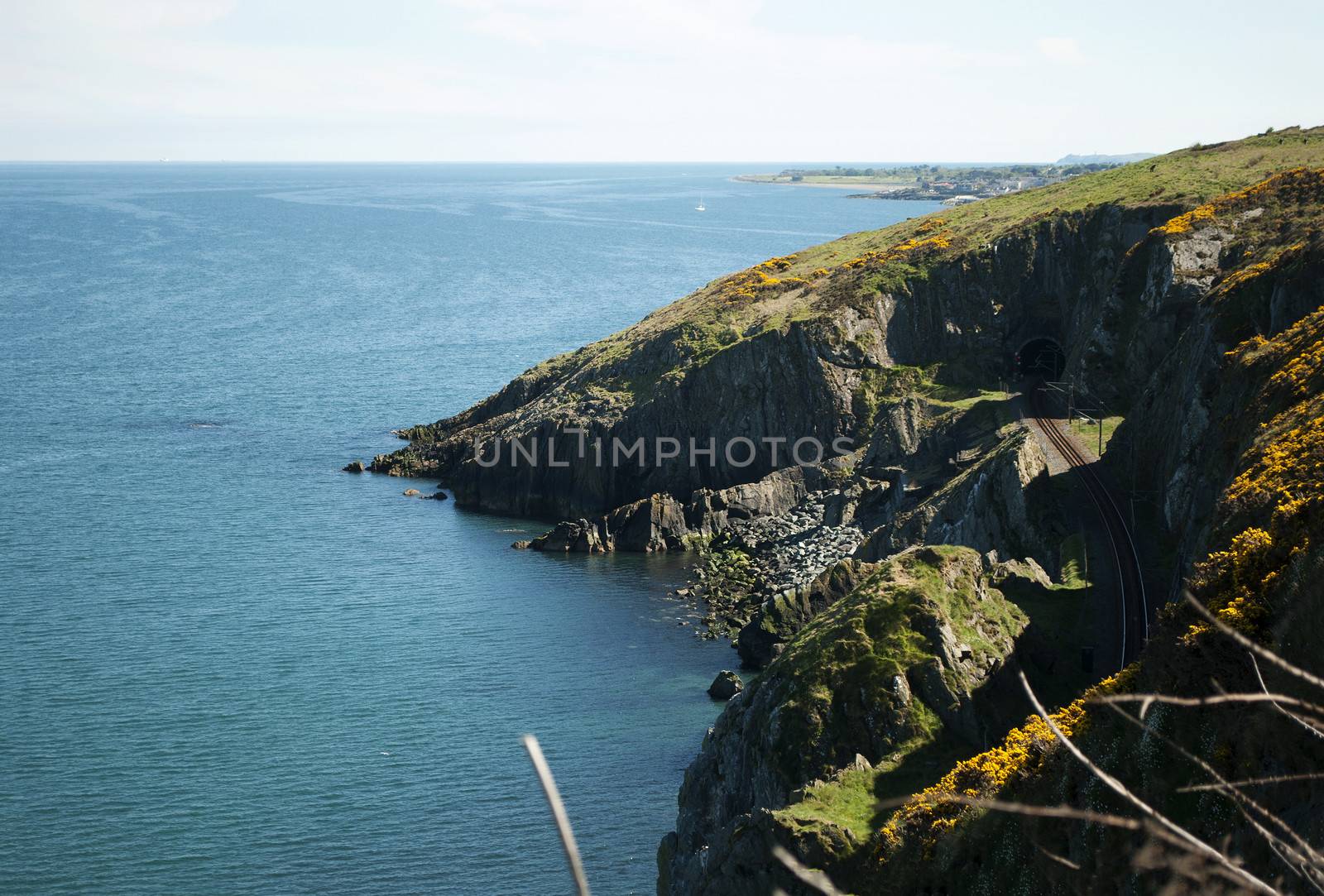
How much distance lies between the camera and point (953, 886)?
94.8 feet

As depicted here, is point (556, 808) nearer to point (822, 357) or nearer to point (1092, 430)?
point (1092, 430)

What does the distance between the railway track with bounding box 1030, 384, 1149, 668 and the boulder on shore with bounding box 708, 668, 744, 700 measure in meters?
19.2

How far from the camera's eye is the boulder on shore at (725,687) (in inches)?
2383

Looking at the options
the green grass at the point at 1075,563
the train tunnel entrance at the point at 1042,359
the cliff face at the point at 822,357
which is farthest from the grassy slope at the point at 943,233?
the green grass at the point at 1075,563

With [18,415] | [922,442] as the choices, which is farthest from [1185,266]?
[18,415]

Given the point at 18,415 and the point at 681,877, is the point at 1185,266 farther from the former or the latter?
the point at 18,415

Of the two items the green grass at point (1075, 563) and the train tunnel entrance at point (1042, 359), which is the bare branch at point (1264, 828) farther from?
the train tunnel entrance at point (1042, 359)

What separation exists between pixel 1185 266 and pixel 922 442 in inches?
800

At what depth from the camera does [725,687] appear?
60625mm

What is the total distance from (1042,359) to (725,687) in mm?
46093

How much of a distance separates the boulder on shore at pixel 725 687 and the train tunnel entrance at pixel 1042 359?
4083cm

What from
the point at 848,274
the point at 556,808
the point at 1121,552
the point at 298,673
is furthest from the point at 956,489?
the point at 556,808

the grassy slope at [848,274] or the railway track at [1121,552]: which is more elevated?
the grassy slope at [848,274]

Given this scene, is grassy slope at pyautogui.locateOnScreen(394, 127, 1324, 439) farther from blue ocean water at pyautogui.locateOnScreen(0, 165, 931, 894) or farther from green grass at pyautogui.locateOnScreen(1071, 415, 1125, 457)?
green grass at pyautogui.locateOnScreen(1071, 415, 1125, 457)
